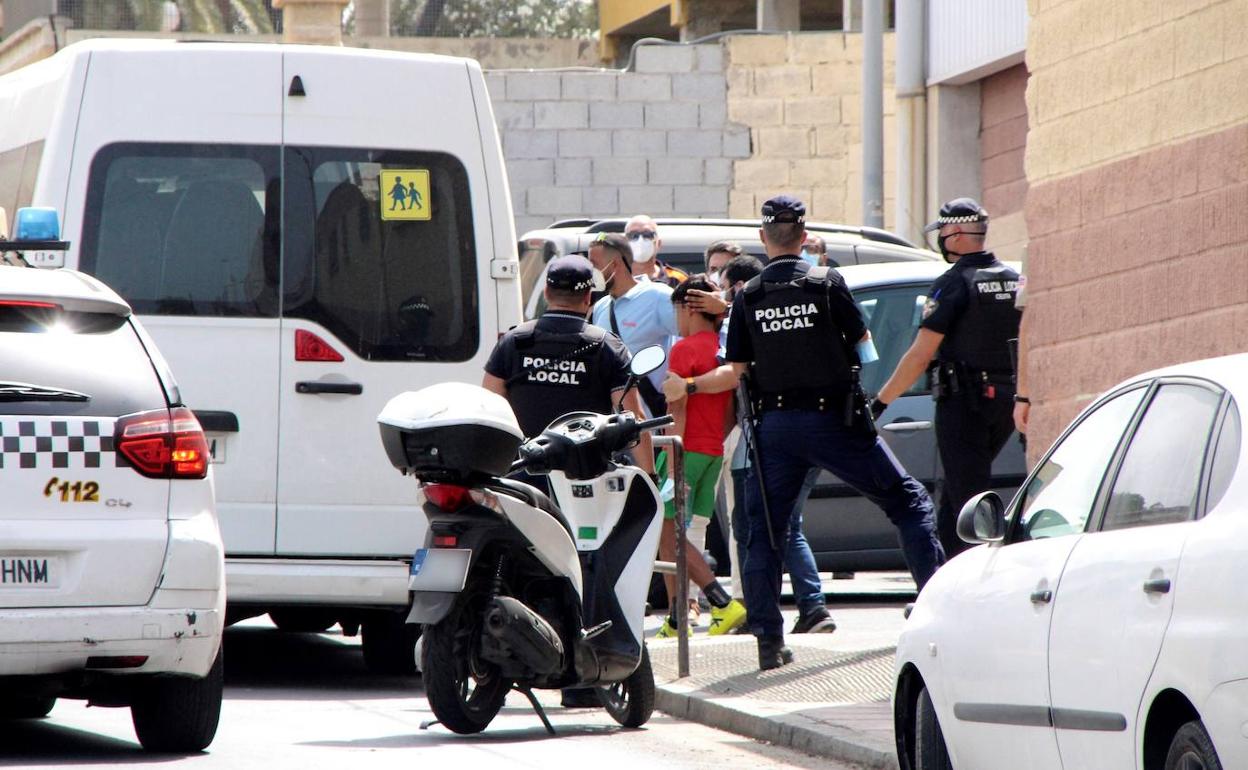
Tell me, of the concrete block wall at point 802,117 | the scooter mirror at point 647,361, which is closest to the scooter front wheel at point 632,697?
the scooter mirror at point 647,361

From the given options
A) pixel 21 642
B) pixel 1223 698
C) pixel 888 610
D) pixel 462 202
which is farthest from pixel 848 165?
pixel 1223 698

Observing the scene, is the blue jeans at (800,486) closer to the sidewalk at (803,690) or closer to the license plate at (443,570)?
the sidewalk at (803,690)

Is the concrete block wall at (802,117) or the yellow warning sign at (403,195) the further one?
the concrete block wall at (802,117)

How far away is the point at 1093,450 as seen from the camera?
5934 mm

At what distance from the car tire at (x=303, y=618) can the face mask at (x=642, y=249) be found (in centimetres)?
265

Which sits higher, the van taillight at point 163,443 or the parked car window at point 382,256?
the parked car window at point 382,256

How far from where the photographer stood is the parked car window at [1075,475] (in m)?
5.79

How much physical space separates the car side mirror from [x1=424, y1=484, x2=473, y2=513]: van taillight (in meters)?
2.28

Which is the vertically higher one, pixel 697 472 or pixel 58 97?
pixel 58 97

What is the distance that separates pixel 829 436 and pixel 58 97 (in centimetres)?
352

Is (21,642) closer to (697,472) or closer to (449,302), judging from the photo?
(449,302)

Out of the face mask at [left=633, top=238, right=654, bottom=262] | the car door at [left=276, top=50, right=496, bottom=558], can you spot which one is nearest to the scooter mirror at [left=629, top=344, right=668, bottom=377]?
the car door at [left=276, top=50, right=496, bottom=558]

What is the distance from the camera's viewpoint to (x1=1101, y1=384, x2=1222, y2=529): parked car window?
5141 mm

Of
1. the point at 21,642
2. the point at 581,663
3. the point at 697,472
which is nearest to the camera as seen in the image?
the point at 21,642
